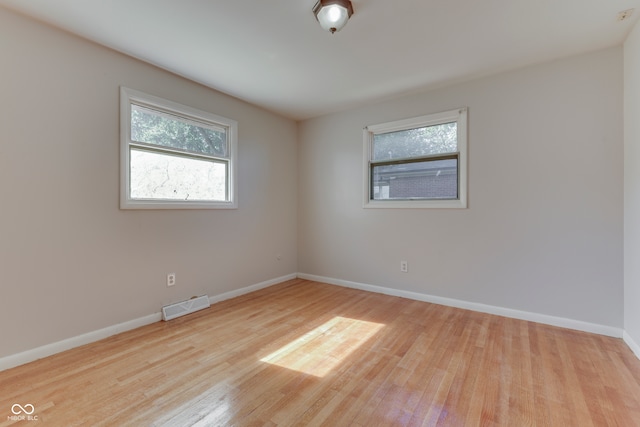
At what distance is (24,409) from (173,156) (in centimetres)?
223

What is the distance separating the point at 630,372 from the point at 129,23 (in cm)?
440

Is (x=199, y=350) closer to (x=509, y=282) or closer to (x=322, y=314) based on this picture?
(x=322, y=314)

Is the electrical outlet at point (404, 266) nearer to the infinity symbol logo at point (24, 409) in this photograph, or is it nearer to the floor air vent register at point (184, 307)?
the floor air vent register at point (184, 307)

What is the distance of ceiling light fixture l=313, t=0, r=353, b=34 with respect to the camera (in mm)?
1854

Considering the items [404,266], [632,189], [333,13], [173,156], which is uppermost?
[333,13]

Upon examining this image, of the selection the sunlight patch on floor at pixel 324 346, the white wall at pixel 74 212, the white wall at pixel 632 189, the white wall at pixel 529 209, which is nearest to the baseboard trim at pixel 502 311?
the white wall at pixel 529 209

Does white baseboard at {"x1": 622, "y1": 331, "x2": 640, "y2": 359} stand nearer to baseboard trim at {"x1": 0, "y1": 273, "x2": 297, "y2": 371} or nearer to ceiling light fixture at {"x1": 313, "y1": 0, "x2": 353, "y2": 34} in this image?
ceiling light fixture at {"x1": 313, "y1": 0, "x2": 353, "y2": 34}

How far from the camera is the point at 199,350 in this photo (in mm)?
2254

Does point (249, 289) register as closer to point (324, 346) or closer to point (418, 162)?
point (324, 346)

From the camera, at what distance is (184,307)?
3.00 meters

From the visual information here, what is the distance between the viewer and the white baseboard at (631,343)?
214 centimetres

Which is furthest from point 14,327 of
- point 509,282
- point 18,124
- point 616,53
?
point 616,53

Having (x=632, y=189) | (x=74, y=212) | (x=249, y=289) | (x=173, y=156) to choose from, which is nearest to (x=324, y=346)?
(x=249, y=289)

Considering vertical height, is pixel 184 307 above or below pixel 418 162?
below
